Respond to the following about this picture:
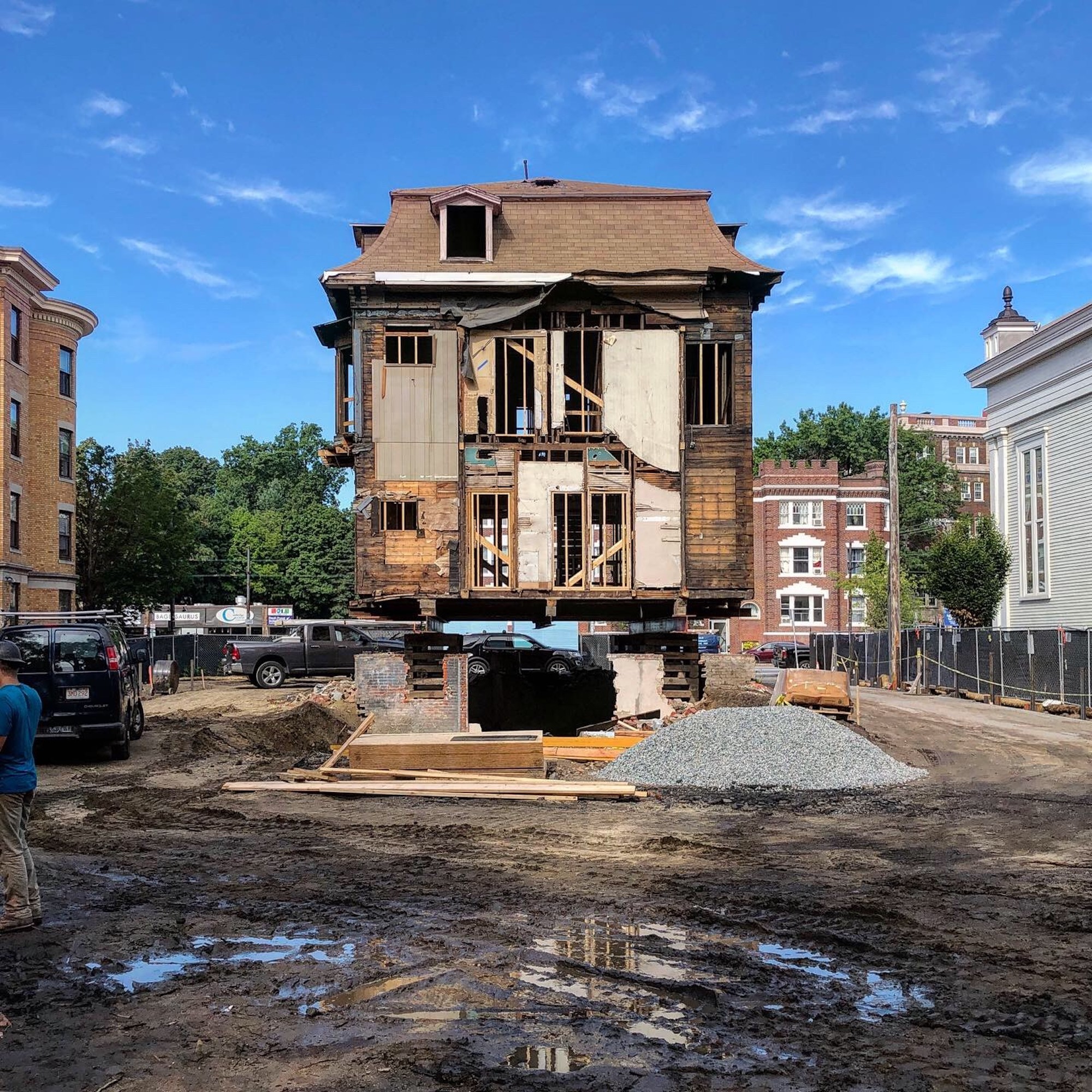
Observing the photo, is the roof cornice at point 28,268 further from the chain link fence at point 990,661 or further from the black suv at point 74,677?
the chain link fence at point 990,661

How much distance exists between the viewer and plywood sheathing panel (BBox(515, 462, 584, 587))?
2220 centimetres

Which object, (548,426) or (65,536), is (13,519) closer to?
(65,536)

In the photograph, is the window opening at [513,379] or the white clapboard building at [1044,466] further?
the white clapboard building at [1044,466]

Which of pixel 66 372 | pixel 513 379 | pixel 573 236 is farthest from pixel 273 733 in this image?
pixel 66 372

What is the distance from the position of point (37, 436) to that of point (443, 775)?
31.5 meters

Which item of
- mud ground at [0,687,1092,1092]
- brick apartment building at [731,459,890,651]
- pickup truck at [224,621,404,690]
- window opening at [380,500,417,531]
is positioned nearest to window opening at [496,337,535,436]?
window opening at [380,500,417,531]

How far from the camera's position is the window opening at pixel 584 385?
73.5ft

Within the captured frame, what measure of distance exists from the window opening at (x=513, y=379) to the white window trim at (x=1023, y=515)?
2307cm

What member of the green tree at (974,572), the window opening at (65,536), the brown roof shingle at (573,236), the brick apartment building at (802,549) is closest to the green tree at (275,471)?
the brick apartment building at (802,549)

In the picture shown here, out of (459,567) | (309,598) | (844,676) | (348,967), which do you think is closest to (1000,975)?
(348,967)

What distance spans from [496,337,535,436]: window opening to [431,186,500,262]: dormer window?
1.74 m

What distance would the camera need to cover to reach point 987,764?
60.9 ft

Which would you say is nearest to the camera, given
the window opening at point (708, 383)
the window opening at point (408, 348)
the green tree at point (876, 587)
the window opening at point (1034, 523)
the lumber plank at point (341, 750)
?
the lumber plank at point (341, 750)

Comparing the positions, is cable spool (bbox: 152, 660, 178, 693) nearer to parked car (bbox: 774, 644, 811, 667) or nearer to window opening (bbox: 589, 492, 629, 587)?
window opening (bbox: 589, 492, 629, 587)
